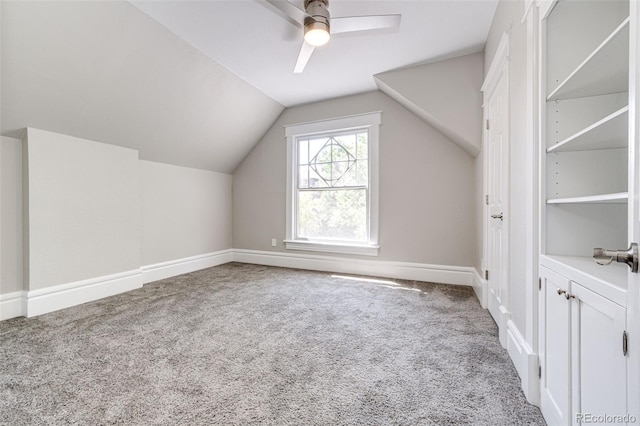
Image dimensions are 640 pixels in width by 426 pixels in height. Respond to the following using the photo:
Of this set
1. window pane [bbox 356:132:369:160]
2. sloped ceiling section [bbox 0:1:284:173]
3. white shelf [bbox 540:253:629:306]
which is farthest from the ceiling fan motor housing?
window pane [bbox 356:132:369:160]

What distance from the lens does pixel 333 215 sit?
13.1 ft

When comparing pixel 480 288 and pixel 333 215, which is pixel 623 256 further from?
pixel 333 215

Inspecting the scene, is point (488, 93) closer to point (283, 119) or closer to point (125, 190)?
point (283, 119)

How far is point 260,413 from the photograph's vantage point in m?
1.22

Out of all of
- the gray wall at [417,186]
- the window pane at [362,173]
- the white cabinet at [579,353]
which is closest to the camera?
the white cabinet at [579,353]

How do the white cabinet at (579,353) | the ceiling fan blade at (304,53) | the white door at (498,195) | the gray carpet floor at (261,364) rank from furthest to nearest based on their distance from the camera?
the ceiling fan blade at (304,53) → the white door at (498,195) → the gray carpet floor at (261,364) → the white cabinet at (579,353)

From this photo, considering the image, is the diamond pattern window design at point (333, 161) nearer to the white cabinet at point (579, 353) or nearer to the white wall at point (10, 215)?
the white cabinet at point (579, 353)

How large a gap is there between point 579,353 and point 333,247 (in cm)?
299

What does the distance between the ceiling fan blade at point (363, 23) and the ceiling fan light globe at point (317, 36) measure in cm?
11

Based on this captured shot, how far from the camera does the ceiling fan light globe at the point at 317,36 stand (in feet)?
5.87

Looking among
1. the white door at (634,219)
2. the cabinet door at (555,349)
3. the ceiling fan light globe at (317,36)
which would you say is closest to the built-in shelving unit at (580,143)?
the cabinet door at (555,349)

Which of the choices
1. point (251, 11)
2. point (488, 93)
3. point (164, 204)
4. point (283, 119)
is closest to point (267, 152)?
point (283, 119)

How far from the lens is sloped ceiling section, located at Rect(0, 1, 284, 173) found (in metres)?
1.92

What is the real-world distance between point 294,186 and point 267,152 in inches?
29.9
